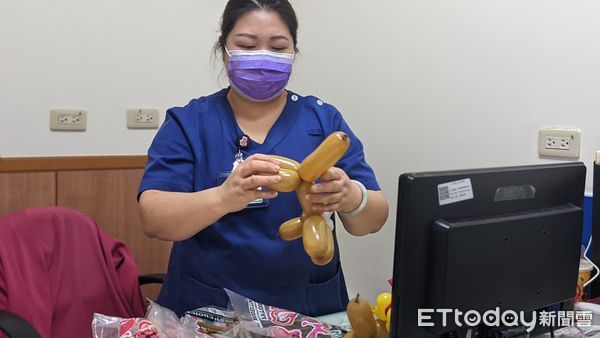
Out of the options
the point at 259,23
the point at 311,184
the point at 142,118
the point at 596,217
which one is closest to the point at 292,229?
the point at 311,184

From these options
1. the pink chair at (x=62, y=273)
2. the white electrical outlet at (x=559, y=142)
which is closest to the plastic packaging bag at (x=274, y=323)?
the pink chair at (x=62, y=273)

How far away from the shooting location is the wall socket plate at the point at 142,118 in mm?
2543

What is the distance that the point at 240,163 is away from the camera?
1.14 m

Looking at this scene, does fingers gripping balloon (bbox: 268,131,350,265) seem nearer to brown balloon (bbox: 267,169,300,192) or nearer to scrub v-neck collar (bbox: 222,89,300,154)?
brown balloon (bbox: 267,169,300,192)

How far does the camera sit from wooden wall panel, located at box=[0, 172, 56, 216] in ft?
7.68

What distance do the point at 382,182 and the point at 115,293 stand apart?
116 cm

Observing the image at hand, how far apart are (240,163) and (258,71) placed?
0.23m

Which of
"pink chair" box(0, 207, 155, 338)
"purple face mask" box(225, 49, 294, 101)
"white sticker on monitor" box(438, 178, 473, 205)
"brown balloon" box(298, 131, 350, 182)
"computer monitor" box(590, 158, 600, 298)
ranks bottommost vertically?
"pink chair" box(0, 207, 155, 338)

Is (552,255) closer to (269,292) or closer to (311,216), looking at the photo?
(311,216)

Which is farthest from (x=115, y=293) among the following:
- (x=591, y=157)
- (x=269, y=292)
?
(x=591, y=157)

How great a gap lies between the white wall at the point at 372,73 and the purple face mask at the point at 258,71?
84 cm

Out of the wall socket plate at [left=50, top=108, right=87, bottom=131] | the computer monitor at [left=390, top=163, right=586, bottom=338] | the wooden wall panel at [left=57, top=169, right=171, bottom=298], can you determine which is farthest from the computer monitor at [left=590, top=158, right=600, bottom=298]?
the wall socket plate at [left=50, top=108, right=87, bottom=131]

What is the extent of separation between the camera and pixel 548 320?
95 centimetres

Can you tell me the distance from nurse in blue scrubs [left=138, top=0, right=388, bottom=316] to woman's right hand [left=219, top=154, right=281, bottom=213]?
0.14 m
